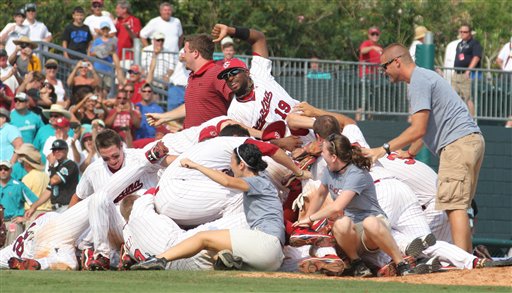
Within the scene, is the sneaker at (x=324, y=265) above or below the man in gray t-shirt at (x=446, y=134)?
below

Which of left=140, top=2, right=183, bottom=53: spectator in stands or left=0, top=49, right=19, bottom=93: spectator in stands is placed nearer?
left=0, top=49, right=19, bottom=93: spectator in stands

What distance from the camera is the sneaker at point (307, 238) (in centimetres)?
1163

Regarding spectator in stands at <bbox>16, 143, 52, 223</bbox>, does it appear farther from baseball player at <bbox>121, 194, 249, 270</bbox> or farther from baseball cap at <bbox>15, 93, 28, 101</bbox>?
baseball player at <bbox>121, 194, 249, 270</bbox>

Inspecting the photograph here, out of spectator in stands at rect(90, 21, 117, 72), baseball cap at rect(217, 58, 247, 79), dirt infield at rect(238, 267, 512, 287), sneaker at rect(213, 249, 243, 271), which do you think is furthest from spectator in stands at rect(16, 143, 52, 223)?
dirt infield at rect(238, 267, 512, 287)

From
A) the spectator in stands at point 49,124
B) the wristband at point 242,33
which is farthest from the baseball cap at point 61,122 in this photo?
the wristband at point 242,33

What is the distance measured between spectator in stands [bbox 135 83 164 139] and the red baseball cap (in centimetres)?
592

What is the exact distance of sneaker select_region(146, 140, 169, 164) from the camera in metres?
12.7

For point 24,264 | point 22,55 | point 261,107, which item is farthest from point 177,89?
point 24,264

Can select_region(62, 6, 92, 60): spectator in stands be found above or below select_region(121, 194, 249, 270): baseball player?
above

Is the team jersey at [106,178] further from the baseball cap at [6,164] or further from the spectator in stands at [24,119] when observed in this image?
the spectator in stands at [24,119]

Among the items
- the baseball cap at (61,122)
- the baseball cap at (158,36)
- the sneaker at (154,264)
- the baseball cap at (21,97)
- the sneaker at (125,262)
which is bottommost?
the sneaker at (125,262)

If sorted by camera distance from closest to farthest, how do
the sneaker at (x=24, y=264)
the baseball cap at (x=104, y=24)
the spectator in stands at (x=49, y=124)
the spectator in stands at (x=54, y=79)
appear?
1. the sneaker at (x=24, y=264)
2. the spectator in stands at (x=49, y=124)
3. the spectator in stands at (x=54, y=79)
4. the baseball cap at (x=104, y=24)

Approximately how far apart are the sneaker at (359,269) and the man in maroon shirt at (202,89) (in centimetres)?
254

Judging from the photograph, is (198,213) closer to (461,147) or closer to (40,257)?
(40,257)
